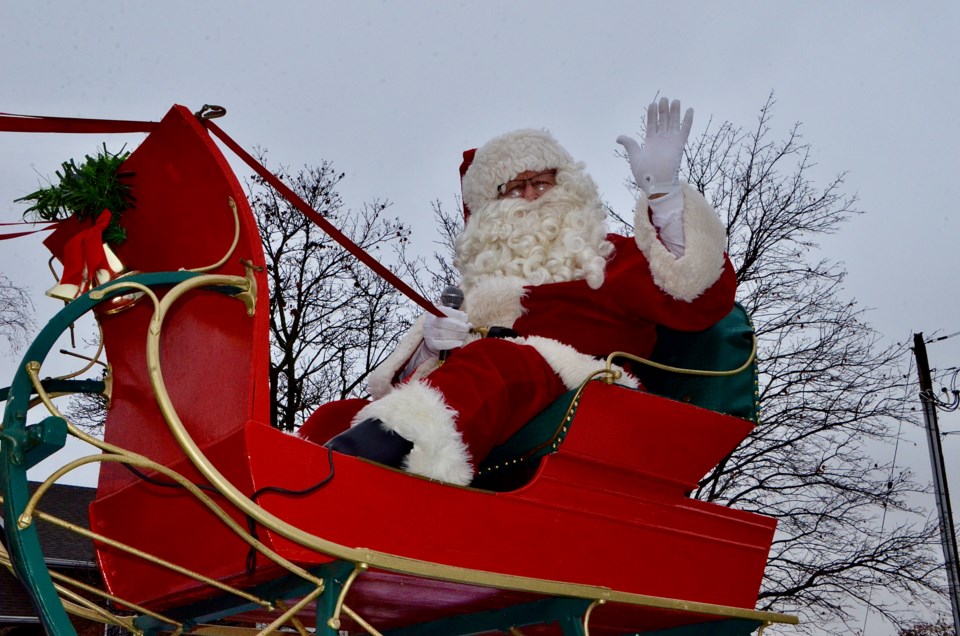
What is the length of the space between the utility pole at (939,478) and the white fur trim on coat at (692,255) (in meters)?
7.41

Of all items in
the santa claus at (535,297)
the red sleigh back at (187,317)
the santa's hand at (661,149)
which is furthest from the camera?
the santa's hand at (661,149)

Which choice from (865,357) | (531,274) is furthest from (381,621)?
(865,357)

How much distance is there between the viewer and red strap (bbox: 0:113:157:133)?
7.44ft

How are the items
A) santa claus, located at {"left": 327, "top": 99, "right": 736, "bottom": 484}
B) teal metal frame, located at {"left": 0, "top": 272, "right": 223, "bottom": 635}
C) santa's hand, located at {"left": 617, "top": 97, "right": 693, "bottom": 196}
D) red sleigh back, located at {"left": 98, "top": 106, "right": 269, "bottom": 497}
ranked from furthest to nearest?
santa's hand, located at {"left": 617, "top": 97, "right": 693, "bottom": 196}, santa claus, located at {"left": 327, "top": 99, "right": 736, "bottom": 484}, red sleigh back, located at {"left": 98, "top": 106, "right": 269, "bottom": 497}, teal metal frame, located at {"left": 0, "top": 272, "right": 223, "bottom": 635}

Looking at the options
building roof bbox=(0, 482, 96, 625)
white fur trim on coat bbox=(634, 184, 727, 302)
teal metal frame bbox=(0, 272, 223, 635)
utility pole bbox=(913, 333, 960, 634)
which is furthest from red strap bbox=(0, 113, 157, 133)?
utility pole bbox=(913, 333, 960, 634)

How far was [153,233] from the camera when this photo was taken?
2730 mm

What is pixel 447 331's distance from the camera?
11.2 ft

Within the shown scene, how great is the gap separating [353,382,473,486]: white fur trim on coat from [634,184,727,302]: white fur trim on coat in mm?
1109

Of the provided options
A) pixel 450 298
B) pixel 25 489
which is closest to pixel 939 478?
pixel 450 298

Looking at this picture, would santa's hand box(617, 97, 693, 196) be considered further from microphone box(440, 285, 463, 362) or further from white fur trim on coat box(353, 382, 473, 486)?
white fur trim on coat box(353, 382, 473, 486)

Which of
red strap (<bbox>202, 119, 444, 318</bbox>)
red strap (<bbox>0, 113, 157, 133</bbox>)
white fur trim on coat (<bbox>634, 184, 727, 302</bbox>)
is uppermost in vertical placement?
white fur trim on coat (<bbox>634, 184, 727, 302</bbox>)

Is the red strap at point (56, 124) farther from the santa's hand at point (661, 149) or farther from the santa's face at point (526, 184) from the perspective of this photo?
the santa's face at point (526, 184)

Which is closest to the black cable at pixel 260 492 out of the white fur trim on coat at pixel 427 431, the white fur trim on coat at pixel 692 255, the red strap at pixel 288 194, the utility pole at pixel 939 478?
the white fur trim on coat at pixel 427 431

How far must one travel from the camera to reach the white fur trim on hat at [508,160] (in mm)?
4113
